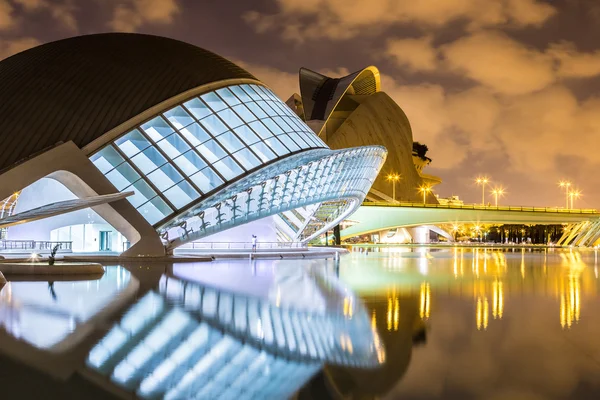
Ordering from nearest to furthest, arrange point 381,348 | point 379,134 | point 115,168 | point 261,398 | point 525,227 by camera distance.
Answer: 1. point 261,398
2. point 381,348
3. point 115,168
4. point 379,134
5. point 525,227

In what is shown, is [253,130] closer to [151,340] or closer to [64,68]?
[64,68]

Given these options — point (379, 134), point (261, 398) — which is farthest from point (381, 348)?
point (379, 134)

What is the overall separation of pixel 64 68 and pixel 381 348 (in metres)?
28.0

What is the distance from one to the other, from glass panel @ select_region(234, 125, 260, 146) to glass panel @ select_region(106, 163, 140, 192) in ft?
19.9

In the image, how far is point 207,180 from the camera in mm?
30359

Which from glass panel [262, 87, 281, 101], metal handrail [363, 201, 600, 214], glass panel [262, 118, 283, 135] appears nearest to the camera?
glass panel [262, 118, 283, 135]

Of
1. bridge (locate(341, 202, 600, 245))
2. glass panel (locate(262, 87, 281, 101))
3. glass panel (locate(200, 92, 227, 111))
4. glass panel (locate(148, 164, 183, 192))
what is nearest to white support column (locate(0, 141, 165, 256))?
glass panel (locate(148, 164, 183, 192))

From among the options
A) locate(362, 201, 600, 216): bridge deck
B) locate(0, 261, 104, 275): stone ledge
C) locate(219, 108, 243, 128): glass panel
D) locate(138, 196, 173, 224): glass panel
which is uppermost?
locate(219, 108, 243, 128): glass panel

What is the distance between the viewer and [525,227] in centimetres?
16000

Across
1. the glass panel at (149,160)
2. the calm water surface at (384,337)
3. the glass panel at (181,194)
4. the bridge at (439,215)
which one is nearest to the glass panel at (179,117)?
the glass panel at (149,160)

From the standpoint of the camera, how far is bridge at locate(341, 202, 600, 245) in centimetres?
6694

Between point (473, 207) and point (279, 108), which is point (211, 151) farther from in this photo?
point (473, 207)

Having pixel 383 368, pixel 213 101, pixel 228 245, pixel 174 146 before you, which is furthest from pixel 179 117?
pixel 383 368

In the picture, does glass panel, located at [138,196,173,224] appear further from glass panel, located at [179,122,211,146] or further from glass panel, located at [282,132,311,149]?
glass panel, located at [282,132,311,149]
